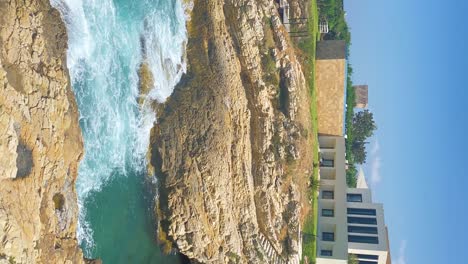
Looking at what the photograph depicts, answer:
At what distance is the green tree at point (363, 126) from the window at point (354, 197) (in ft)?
68.1

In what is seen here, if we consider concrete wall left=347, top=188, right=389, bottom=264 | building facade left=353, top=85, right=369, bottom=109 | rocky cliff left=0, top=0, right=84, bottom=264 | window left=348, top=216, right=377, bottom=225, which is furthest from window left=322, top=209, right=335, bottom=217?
rocky cliff left=0, top=0, right=84, bottom=264

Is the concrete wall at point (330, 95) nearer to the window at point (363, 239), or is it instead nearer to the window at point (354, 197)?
the window at point (354, 197)

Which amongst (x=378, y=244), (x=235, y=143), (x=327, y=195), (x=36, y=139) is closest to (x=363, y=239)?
(x=378, y=244)

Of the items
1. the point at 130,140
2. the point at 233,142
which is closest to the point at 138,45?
the point at 130,140

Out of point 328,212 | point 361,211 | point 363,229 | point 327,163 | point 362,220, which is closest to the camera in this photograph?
point 363,229

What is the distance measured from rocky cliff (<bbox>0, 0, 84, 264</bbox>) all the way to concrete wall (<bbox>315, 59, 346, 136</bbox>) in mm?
31721

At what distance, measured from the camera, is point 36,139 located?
24453 millimetres

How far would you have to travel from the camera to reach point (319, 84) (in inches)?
2162

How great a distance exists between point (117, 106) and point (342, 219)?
29.1 metres

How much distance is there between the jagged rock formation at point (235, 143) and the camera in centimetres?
3728

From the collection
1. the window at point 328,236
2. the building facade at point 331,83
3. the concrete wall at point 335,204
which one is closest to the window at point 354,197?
the concrete wall at point 335,204

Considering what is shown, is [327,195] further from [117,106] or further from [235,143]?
[117,106]

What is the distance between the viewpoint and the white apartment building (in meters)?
51.1

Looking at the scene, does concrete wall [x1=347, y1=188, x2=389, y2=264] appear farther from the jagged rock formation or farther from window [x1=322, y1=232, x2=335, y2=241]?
the jagged rock formation
